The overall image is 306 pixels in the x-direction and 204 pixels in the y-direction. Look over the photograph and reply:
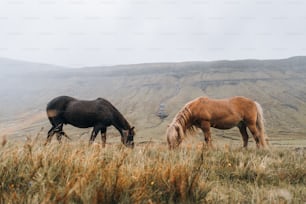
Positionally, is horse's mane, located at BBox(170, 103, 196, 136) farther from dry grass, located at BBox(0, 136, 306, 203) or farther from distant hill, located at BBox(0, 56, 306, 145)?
distant hill, located at BBox(0, 56, 306, 145)

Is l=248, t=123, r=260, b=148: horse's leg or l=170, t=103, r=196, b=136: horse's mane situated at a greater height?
l=170, t=103, r=196, b=136: horse's mane

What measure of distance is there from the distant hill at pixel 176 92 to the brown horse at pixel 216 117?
94.2 m

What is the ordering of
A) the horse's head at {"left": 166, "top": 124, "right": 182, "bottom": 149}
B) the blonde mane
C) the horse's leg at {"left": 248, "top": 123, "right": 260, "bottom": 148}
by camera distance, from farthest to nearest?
1. the horse's leg at {"left": 248, "top": 123, "right": 260, "bottom": 148}
2. the blonde mane
3. the horse's head at {"left": 166, "top": 124, "right": 182, "bottom": 149}

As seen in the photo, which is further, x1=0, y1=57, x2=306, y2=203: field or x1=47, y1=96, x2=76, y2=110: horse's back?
x1=47, y1=96, x2=76, y2=110: horse's back

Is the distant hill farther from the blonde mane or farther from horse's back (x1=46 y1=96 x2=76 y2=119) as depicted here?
the blonde mane

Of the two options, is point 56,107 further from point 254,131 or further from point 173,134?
point 254,131

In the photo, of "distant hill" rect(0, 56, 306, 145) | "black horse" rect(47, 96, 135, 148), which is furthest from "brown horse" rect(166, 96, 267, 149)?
"distant hill" rect(0, 56, 306, 145)

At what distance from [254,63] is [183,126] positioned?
197 meters

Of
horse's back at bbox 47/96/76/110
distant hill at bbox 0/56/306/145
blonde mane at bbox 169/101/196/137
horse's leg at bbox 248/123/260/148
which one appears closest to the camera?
blonde mane at bbox 169/101/196/137

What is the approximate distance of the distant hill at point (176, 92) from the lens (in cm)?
13038

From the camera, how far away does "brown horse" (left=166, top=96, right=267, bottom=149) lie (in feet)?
36.9

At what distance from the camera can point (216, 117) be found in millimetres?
12312

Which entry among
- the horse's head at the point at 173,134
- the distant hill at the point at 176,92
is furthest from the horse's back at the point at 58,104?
the distant hill at the point at 176,92

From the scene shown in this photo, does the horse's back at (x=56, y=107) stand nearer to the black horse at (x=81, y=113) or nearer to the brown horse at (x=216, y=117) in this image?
the black horse at (x=81, y=113)
